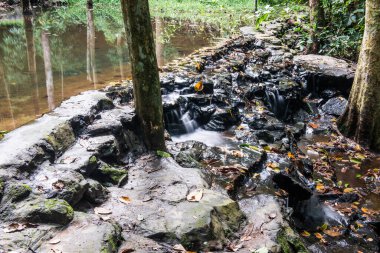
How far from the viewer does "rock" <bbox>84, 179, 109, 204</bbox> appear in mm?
3943

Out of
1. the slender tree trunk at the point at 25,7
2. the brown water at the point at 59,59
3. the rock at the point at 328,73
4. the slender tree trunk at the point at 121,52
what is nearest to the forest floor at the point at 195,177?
the rock at the point at 328,73

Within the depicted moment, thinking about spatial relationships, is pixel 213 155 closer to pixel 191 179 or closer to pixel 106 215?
pixel 191 179

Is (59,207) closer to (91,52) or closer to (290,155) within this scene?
(290,155)

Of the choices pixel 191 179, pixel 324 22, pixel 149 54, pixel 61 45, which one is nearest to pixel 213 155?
pixel 191 179

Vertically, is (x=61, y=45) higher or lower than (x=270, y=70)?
higher

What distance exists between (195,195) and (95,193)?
1.16 m

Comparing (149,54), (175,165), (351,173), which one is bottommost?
(351,173)

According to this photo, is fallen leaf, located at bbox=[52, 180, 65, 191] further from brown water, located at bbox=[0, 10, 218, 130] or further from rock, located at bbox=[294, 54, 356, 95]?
rock, located at bbox=[294, 54, 356, 95]

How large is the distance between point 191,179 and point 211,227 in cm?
107

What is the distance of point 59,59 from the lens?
10.5 meters

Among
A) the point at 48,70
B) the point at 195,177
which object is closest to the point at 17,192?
the point at 195,177

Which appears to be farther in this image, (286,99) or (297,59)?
(297,59)

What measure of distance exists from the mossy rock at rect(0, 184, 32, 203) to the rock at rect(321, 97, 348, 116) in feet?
25.6

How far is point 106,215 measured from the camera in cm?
374
